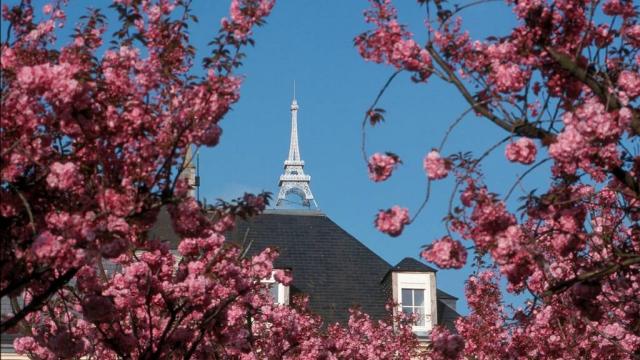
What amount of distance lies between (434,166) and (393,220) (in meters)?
0.45

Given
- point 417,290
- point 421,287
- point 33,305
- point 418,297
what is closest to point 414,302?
point 418,297

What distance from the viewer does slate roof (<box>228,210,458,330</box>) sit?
24312mm

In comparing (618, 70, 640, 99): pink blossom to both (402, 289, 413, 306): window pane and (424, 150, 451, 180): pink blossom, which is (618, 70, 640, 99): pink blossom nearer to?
(424, 150, 451, 180): pink blossom

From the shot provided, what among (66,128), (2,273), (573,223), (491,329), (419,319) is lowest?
(2,273)

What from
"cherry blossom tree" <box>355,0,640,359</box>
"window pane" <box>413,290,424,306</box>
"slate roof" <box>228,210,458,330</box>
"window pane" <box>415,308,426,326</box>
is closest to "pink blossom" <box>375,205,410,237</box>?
"cherry blossom tree" <box>355,0,640,359</box>

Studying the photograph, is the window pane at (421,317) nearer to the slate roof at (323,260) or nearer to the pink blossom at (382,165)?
the slate roof at (323,260)

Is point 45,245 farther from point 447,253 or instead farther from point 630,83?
point 630,83

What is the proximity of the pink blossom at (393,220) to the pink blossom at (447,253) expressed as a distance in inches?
11.3

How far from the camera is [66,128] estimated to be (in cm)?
716

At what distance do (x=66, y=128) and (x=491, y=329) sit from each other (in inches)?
425

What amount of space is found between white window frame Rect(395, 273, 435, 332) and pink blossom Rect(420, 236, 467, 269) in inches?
684

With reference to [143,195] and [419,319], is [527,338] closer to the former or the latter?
[143,195]

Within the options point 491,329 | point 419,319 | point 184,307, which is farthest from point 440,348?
point 419,319

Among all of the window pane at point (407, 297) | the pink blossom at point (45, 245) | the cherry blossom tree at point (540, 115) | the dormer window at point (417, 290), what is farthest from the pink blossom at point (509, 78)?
the window pane at point (407, 297)
